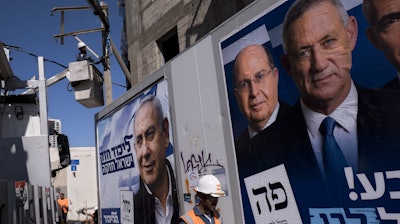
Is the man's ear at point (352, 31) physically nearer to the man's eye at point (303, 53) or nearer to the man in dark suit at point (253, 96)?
the man's eye at point (303, 53)

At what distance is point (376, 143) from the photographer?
2.86m

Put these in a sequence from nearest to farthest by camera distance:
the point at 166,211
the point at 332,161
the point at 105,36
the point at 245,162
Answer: the point at 332,161
the point at 245,162
the point at 166,211
the point at 105,36

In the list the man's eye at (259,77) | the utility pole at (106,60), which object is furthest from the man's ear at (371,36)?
the utility pole at (106,60)

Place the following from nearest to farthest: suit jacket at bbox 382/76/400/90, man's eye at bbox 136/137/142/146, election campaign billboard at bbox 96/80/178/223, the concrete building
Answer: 1. suit jacket at bbox 382/76/400/90
2. election campaign billboard at bbox 96/80/178/223
3. man's eye at bbox 136/137/142/146
4. the concrete building

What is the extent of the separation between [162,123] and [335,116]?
3139 mm

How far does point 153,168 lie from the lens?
6086 mm

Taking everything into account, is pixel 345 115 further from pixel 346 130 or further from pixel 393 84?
pixel 393 84

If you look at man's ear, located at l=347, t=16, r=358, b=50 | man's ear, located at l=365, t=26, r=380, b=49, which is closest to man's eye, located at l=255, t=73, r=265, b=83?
man's ear, located at l=347, t=16, r=358, b=50

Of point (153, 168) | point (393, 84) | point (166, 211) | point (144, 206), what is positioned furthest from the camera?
point (144, 206)

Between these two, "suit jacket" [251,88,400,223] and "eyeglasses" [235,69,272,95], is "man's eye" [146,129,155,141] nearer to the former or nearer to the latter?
"eyeglasses" [235,69,272,95]

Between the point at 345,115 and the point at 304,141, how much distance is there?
0.48 metres

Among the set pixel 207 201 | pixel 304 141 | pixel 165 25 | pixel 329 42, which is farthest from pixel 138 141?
pixel 165 25

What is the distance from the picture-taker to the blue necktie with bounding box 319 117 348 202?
122 inches

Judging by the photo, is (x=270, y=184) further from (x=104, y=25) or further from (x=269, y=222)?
(x=104, y=25)
